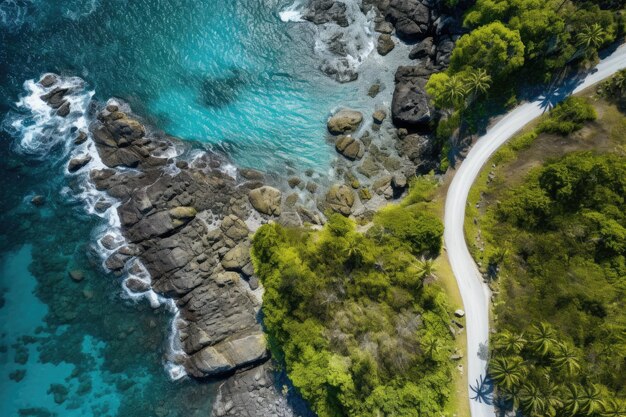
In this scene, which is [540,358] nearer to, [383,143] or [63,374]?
[383,143]

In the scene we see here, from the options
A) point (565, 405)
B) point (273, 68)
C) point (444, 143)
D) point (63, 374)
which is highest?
point (273, 68)

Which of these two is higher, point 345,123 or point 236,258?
point 345,123

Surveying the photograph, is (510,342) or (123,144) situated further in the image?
(123,144)

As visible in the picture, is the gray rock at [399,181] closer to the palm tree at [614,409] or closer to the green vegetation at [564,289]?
the green vegetation at [564,289]

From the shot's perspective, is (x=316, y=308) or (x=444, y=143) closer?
(x=316, y=308)

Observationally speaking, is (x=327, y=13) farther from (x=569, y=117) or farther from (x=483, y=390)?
(x=483, y=390)

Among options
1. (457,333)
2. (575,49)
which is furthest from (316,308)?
(575,49)

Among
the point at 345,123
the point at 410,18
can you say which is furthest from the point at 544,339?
the point at 410,18
